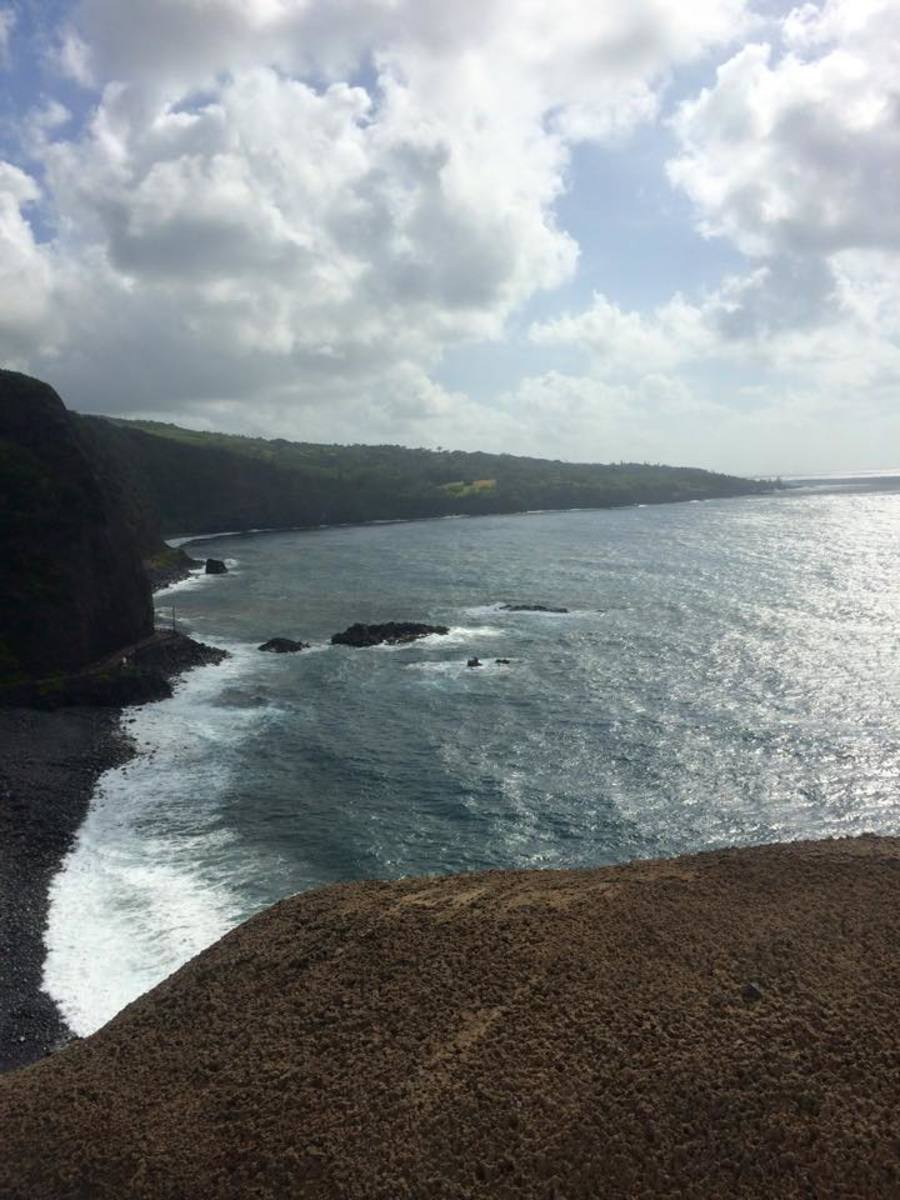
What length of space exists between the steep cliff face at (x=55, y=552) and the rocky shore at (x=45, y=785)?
2.45 m

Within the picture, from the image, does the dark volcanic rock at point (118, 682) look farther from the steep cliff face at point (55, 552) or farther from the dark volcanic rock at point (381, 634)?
the dark volcanic rock at point (381, 634)

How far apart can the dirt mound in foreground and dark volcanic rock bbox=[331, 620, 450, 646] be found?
51803 millimetres

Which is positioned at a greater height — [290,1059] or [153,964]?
[290,1059]

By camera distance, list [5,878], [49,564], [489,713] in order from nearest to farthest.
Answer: [5,878]
[489,713]
[49,564]

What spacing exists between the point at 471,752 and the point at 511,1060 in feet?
97.6

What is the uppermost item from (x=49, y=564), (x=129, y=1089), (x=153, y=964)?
(x=49, y=564)

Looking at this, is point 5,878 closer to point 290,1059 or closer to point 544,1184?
point 290,1059

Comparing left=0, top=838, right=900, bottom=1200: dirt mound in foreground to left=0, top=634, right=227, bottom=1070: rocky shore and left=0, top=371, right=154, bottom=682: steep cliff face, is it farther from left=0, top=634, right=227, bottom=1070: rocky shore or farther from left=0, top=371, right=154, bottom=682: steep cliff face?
left=0, top=371, right=154, bottom=682: steep cliff face

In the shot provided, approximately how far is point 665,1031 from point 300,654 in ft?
185

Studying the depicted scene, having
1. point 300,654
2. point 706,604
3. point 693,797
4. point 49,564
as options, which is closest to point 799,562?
point 706,604

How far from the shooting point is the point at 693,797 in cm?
3881

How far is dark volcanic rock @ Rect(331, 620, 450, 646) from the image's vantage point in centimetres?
7325

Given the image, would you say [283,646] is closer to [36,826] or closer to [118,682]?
[118,682]

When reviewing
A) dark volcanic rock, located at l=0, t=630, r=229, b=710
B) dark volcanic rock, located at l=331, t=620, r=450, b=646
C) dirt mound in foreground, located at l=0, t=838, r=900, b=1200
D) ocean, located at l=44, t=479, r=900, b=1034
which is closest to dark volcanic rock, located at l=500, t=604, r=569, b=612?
ocean, located at l=44, t=479, r=900, b=1034
